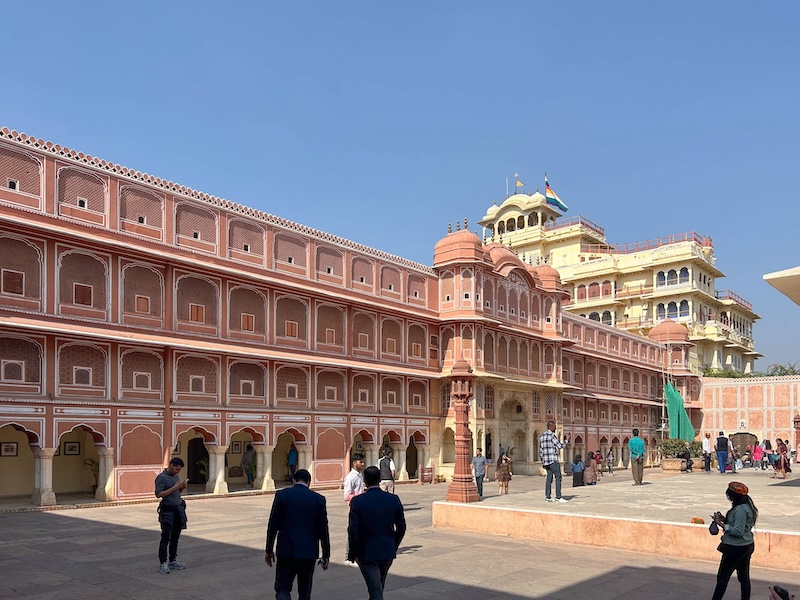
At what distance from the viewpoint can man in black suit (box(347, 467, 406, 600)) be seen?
6879 mm

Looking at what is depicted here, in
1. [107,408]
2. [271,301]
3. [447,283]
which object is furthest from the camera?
[447,283]

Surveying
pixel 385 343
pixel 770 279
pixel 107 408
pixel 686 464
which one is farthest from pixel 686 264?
pixel 107 408

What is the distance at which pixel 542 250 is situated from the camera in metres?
68.4

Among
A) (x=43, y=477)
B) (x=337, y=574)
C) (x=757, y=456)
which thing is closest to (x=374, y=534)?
(x=337, y=574)

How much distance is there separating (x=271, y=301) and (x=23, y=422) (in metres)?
9.85

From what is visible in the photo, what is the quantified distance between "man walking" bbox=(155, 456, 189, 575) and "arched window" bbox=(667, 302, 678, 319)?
58.1 m

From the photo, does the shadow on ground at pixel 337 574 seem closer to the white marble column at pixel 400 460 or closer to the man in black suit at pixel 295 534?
the man in black suit at pixel 295 534

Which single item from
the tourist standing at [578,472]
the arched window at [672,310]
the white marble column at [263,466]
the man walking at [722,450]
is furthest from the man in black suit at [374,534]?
the arched window at [672,310]

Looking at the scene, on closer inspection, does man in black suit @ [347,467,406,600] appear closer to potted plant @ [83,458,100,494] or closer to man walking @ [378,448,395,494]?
man walking @ [378,448,395,494]

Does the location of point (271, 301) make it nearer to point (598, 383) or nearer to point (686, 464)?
point (686, 464)

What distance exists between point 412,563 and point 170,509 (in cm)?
373

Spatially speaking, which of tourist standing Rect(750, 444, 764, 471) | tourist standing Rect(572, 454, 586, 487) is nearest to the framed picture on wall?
tourist standing Rect(572, 454, 586, 487)

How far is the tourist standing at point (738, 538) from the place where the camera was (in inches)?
A: 304

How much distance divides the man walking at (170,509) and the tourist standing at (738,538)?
22.3ft
